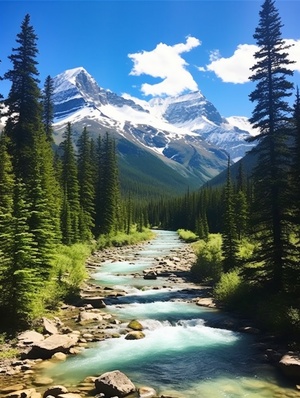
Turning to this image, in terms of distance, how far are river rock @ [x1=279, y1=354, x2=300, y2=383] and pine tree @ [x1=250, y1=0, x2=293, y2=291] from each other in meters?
7.17

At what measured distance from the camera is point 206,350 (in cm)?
1670

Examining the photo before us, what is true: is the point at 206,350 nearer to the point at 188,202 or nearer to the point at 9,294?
the point at 9,294

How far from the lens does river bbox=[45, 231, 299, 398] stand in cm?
1275

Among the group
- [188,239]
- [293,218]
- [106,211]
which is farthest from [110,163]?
[293,218]

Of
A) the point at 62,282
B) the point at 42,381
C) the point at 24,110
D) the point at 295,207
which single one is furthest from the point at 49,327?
the point at 24,110

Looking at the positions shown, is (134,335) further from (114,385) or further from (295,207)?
(295,207)

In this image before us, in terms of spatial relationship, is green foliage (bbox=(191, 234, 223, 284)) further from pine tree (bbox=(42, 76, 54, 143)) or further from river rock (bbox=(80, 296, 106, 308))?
pine tree (bbox=(42, 76, 54, 143))

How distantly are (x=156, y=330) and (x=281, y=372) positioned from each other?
7493mm

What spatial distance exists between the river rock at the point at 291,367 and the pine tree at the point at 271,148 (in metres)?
7.17

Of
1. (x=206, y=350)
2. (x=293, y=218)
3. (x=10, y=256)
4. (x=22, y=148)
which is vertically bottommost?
(x=206, y=350)

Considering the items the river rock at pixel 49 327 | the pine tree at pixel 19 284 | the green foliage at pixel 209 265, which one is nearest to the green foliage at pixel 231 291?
the green foliage at pixel 209 265

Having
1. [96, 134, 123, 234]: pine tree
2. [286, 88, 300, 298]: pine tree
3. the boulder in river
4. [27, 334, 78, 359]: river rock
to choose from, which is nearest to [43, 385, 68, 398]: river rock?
[27, 334, 78, 359]: river rock

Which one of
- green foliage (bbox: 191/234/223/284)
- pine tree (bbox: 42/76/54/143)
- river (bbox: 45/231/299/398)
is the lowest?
river (bbox: 45/231/299/398)

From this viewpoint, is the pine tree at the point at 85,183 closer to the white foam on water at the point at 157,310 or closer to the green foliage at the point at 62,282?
the green foliage at the point at 62,282
